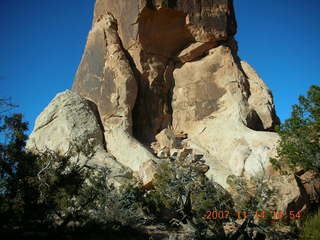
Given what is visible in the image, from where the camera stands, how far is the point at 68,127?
1129cm

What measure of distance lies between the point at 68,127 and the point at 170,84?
5.34 metres

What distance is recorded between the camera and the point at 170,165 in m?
7.40

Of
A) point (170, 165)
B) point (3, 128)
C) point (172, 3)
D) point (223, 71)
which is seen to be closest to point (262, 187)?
point (170, 165)

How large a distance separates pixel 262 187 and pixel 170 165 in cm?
210

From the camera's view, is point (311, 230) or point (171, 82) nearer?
point (311, 230)

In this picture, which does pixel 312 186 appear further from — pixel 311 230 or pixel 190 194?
pixel 190 194

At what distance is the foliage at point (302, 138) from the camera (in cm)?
947

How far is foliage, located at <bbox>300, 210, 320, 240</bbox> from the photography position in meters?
6.34

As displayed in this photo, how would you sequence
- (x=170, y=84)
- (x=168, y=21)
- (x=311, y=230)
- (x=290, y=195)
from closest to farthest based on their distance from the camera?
1. (x=311, y=230)
2. (x=290, y=195)
3. (x=168, y=21)
4. (x=170, y=84)

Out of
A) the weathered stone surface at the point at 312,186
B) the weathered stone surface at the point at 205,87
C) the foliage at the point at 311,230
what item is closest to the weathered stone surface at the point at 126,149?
the weathered stone surface at the point at 205,87

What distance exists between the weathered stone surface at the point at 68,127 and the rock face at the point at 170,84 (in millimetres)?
96

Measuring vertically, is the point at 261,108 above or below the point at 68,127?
above
